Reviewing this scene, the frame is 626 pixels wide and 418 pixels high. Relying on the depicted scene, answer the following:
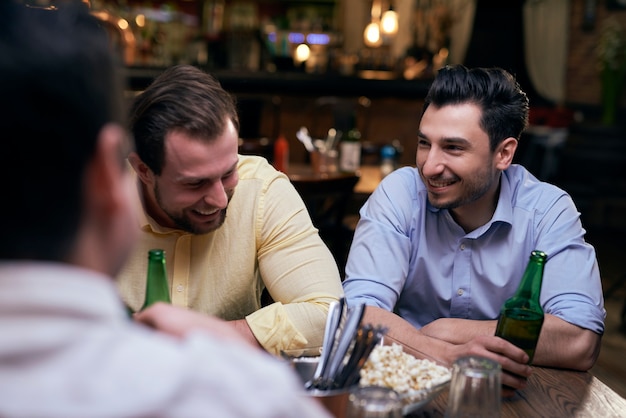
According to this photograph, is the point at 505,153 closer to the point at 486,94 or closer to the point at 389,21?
the point at 486,94

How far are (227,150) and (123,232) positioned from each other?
3.23 feet

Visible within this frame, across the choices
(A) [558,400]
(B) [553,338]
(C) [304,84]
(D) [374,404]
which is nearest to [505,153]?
(B) [553,338]

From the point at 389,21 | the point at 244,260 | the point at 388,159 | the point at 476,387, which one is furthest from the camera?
the point at 389,21

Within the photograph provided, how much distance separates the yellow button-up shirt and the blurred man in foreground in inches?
41.6

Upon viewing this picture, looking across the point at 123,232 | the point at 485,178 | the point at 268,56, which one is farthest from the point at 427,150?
the point at 268,56

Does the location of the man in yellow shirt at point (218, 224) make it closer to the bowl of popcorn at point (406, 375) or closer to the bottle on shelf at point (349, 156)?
the bowl of popcorn at point (406, 375)

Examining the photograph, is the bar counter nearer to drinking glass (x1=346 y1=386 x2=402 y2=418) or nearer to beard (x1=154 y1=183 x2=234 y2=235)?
beard (x1=154 y1=183 x2=234 y2=235)

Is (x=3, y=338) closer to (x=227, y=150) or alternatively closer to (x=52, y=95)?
(x=52, y=95)

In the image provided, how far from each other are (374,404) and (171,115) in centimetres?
93

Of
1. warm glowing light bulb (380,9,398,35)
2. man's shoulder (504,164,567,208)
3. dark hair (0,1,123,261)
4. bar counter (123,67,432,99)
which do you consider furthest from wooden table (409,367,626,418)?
warm glowing light bulb (380,9,398,35)

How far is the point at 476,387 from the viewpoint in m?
1.13

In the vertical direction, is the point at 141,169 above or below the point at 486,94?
below

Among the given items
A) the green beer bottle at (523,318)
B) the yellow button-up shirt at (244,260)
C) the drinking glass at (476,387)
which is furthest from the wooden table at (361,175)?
the drinking glass at (476,387)

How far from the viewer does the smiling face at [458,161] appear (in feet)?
6.43
